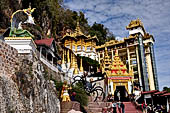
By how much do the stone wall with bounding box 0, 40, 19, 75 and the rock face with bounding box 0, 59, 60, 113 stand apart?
32 cm

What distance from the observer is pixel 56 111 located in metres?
13.1

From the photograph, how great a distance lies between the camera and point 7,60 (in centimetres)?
916

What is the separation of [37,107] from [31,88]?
1150 mm

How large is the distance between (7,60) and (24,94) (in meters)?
1.85

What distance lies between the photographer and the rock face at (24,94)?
309 inches

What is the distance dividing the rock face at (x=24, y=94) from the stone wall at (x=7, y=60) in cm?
32

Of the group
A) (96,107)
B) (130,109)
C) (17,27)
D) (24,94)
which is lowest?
(130,109)

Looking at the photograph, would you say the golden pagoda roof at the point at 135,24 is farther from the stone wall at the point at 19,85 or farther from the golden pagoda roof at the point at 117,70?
the stone wall at the point at 19,85

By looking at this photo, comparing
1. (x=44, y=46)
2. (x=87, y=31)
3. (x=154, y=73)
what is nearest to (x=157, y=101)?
(x=44, y=46)

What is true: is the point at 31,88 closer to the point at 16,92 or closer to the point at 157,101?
the point at 16,92

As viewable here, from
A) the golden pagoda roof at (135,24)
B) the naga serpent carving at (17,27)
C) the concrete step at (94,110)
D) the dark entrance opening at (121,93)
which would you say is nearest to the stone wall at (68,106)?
the concrete step at (94,110)

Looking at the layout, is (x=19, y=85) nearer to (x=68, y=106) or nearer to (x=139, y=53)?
(x=68, y=106)

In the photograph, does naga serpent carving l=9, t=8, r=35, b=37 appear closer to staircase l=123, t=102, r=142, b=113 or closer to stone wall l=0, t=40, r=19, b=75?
stone wall l=0, t=40, r=19, b=75

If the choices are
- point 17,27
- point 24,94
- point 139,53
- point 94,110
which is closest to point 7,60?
point 24,94
